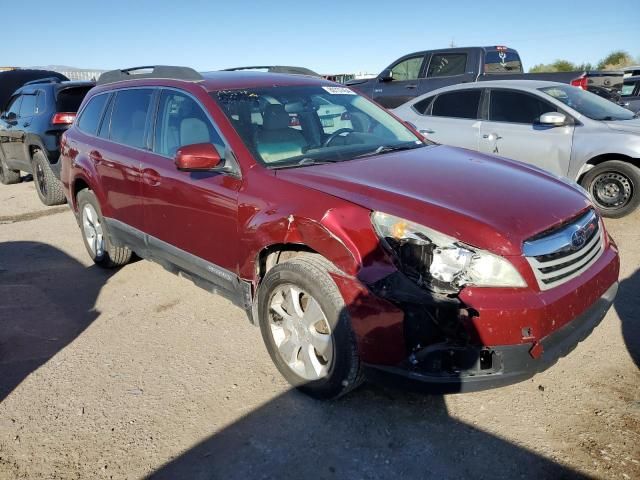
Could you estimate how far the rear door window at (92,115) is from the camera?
477 cm

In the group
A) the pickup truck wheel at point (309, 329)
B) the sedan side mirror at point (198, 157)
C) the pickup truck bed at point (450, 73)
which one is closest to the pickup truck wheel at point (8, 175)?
the pickup truck bed at point (450, 73)

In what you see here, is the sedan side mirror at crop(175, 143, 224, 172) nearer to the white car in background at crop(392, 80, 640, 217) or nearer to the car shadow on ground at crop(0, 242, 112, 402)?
the car shadow on ground at crop(0, 242, 112, 402)

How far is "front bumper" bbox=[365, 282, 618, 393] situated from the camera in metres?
2.24

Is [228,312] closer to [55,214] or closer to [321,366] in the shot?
[321,366]

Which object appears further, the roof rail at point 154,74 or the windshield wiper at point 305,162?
the roof rail at point 154,74

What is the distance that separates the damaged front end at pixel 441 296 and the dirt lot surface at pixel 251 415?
48 centimetres

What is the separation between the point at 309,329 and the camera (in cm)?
275

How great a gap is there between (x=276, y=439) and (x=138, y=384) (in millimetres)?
1073

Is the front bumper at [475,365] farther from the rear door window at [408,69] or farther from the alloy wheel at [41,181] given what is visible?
the rear door window at [408,69]

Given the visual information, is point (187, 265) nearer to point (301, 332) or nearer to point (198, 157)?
point (198, 157)

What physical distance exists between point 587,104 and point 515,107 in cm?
86

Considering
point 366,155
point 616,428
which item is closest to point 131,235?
point 366,155

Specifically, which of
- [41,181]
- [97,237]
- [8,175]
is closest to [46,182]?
[41,181]

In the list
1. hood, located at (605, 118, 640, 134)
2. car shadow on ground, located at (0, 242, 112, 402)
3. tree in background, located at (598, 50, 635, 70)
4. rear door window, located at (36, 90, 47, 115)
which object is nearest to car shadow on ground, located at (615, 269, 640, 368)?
hood, located at (605, 118, 640, 134)
